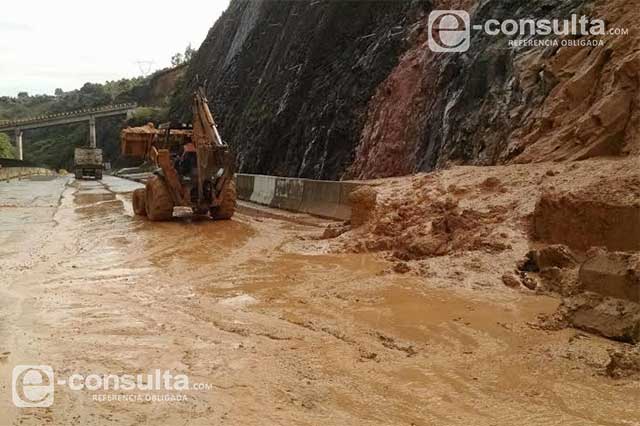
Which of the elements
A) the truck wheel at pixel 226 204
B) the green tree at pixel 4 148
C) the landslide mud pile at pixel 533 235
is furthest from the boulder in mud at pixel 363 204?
the green tree at pixel 4 148

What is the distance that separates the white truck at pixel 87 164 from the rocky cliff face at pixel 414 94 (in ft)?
64.4

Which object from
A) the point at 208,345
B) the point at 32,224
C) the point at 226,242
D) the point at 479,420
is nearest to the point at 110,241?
the point at 226,242

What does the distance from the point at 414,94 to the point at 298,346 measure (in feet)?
48.8

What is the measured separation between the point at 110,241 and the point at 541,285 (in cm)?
861

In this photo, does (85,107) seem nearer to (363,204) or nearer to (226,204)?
(226,204)

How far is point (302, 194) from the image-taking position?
56.9 feet

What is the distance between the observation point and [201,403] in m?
3.91

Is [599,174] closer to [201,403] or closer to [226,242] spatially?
[201,403]

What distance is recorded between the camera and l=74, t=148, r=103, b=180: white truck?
175 ft

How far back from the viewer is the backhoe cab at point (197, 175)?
579 inches

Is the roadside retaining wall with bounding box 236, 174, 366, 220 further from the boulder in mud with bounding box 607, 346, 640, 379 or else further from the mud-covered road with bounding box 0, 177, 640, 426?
the boulder in mud with bounding box 607, 346, 640, 379

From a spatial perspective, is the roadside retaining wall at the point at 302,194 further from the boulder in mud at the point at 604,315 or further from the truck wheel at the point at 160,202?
the boulder in mud at the point at 604,315
